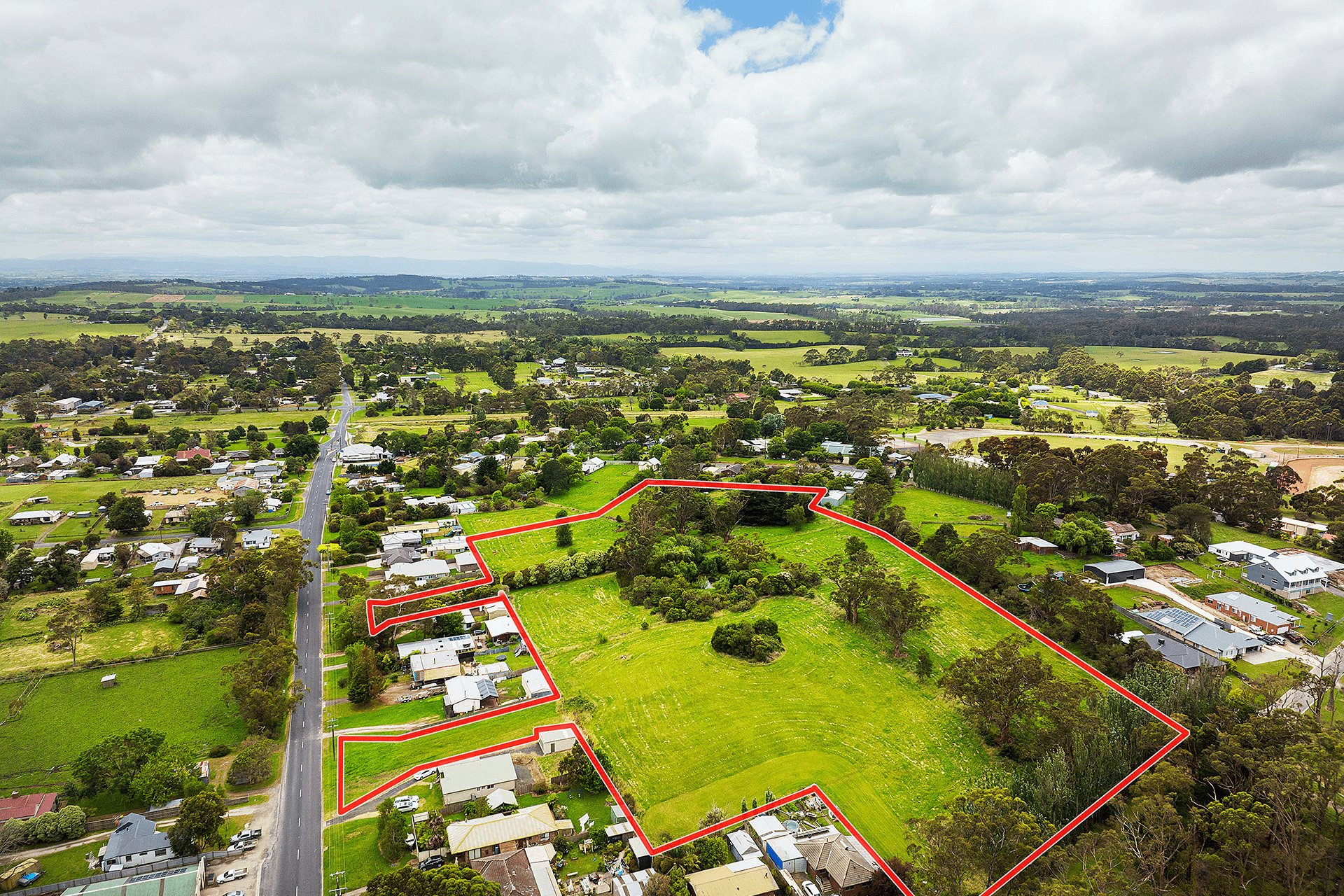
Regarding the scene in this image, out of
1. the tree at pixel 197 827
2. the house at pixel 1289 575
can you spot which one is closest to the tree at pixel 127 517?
the tree at pixel 197 827

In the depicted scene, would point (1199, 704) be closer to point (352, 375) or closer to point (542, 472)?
point (542, 472)

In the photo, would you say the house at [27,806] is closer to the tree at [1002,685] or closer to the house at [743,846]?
A: the house at [743,846]

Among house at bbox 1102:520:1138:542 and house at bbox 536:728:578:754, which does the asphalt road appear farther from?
house at bbox 1102:520:1138:542

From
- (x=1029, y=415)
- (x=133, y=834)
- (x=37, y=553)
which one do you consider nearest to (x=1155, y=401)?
(x=1029, y=415)

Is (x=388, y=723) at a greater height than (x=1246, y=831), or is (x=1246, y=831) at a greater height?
(x=1246, y=831)

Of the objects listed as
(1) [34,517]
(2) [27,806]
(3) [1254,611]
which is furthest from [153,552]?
(3) [1254,611]

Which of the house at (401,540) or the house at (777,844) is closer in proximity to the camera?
the house at (777,844)
